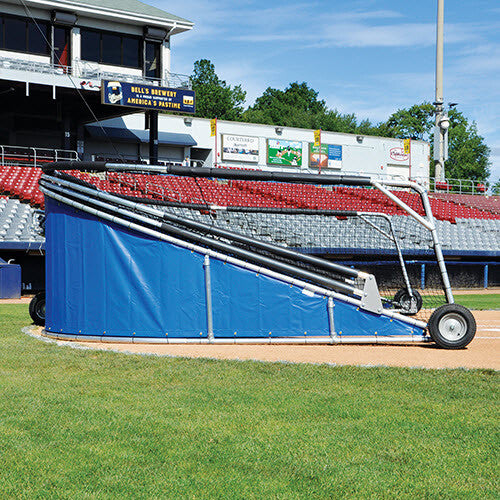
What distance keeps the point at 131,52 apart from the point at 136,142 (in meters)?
5.26

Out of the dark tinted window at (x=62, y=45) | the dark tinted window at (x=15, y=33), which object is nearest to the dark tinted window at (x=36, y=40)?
the dark tinted window at (x=15, y=33)

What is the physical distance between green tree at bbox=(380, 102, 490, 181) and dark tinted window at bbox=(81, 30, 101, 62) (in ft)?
181

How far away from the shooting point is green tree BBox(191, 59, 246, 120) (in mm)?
78000

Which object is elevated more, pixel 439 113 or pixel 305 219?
pixel 439 113

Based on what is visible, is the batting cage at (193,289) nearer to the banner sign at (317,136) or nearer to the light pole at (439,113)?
the light pole at (439,113)

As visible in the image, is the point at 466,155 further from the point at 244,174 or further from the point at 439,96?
the point at 244,174

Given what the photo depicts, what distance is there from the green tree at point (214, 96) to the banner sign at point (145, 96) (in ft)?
150

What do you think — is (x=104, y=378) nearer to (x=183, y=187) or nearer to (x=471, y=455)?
(x=471, y=455)

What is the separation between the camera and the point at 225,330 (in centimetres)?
999

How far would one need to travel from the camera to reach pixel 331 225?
71.1 feet

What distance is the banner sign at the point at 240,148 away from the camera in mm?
41844

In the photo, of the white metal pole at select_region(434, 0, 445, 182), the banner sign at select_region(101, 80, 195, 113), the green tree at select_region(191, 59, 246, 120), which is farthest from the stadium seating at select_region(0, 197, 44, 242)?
the green tree at select_region(191, 59, 246, 120)

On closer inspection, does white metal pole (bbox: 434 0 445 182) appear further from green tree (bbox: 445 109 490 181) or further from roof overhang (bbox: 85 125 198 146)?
green tree (bbox: 445 109 490 181)

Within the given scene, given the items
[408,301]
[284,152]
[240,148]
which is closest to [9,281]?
[408,301]
